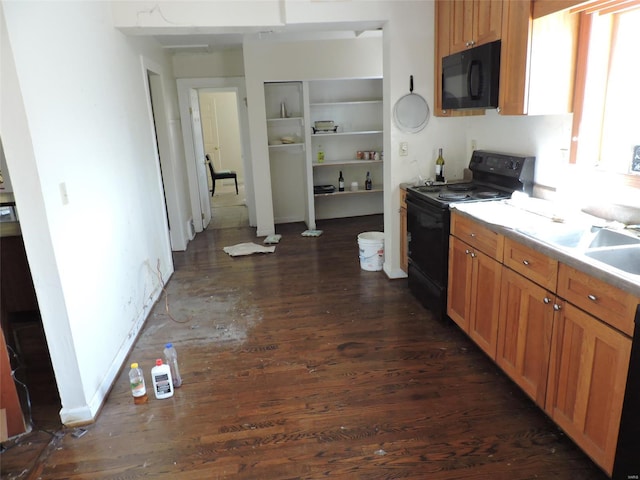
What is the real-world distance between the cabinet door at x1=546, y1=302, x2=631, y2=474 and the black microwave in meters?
1.48

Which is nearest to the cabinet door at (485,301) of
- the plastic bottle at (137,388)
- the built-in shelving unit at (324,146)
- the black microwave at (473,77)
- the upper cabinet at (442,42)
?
the black microwave at (473,77)

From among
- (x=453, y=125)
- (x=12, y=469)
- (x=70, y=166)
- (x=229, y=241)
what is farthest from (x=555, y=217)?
(x=229, y=241)

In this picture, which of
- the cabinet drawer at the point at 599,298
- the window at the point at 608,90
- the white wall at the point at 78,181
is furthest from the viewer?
the window at the point at 608,90

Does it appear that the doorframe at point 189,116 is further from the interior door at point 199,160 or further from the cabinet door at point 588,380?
the cabinet door at point 588,380

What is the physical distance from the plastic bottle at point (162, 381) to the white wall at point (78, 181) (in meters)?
0.30

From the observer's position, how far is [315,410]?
2.28 metres

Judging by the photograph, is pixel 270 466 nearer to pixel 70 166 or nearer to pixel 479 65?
pixel 70 166

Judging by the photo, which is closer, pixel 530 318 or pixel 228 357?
pixel 530 318

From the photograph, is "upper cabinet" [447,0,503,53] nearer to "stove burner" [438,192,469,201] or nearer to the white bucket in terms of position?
"stove burner" [438,192,469,201]

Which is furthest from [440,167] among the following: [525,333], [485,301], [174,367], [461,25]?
[174,367]

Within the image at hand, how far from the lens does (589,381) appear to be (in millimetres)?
1712

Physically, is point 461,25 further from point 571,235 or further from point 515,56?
point 571,235

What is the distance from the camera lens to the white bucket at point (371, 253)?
4.18m

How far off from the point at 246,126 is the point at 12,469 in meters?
4.75
